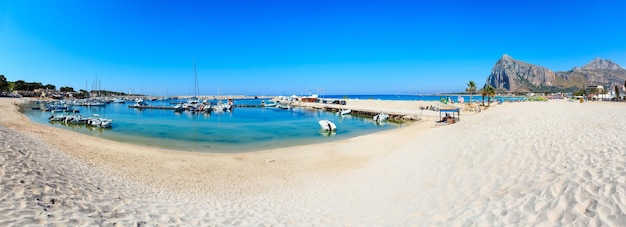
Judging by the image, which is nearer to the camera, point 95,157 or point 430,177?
point 430,177

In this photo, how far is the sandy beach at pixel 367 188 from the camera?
17.3 ft

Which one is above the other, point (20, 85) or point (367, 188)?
point (20, 85)

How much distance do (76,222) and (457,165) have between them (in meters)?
10.5

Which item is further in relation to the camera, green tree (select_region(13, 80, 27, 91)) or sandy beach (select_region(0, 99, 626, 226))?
green tree (select_region(13, 80, 27, 91))

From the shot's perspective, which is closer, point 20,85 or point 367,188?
point 367,188

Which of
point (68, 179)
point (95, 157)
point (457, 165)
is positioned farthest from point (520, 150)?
point (95, 157)

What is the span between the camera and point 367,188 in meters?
10.1

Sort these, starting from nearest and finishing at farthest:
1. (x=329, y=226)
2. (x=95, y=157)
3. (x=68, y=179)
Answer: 1. (x=329, y=226)
2. (x=68, y=179)
3. (x=95, y=157)

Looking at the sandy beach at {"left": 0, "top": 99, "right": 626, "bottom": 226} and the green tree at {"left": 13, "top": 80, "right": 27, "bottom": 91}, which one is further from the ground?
the green tree at {"left": 13, "top": 80, "right": 27, "bottom": 91}

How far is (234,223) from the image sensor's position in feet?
22.4

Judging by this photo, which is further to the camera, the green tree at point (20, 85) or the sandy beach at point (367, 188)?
the green tree at point (20, 85)

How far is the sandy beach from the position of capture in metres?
5.27

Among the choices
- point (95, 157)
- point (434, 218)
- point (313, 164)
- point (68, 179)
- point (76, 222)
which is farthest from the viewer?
point (313, 164)

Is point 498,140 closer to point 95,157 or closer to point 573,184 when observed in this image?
point 573,184
